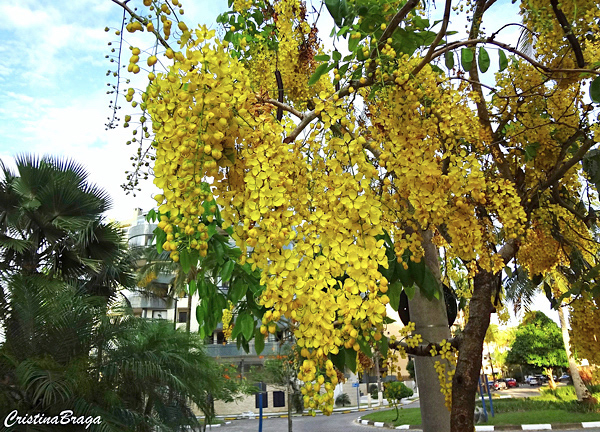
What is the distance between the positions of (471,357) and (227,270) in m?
1.30

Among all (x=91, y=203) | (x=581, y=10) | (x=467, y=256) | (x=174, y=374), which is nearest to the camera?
(x=467, y=256)

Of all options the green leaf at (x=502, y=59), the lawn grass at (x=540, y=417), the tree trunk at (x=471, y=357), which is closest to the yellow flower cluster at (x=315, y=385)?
the tree trunk at (x=471, y=357)

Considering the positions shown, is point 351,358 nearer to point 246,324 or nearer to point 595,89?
point 246,324

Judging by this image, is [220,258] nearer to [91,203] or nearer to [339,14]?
[339,14]

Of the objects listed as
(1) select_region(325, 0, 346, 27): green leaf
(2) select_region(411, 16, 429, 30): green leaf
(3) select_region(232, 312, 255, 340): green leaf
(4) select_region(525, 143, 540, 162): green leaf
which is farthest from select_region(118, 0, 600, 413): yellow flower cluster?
(4) select_region(525, 143, 540, 162): green leaf

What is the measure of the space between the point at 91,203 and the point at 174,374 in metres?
2.75

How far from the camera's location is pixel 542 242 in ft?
9.43

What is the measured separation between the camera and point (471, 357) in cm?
210

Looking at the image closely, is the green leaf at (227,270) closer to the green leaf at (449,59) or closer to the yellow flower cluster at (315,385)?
the yellow flower cluster at (315,385)

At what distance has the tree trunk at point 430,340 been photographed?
236 cm

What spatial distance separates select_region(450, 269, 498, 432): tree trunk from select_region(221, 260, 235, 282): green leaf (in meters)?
1.25

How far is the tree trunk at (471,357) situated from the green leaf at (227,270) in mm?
1248

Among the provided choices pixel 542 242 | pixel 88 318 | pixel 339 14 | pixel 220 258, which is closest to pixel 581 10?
pixel 339 14

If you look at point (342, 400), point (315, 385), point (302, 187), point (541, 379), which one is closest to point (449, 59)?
point (302, 187)
